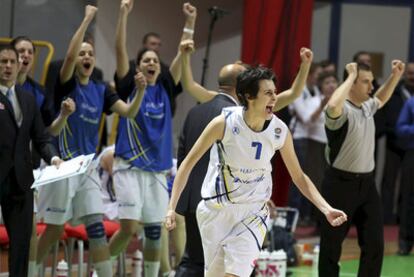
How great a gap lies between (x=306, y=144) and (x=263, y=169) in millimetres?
6577

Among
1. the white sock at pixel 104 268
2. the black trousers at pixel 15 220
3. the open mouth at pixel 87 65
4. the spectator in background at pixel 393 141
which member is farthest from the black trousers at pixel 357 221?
the spectator in background at pixel 393 141

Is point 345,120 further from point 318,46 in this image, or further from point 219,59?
point 318,46

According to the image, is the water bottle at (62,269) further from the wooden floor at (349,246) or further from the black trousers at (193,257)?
the wooden floor at (349,246)

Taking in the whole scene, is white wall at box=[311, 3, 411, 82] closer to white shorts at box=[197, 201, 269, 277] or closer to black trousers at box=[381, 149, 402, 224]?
black trousers at box=[381, 149, 402, 224]

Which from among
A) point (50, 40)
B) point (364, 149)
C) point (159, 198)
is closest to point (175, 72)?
point (159, 198)

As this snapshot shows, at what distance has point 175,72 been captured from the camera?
30.5 ft

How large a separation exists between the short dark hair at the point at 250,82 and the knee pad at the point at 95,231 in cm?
231

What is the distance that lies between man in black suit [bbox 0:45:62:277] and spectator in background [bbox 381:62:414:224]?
630cm

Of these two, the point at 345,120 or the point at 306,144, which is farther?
the point at 306,144

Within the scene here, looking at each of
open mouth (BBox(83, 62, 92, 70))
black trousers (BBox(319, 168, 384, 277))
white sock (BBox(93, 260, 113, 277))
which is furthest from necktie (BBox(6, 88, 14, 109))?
black trousers (BBox(319, 168, 384, 277))

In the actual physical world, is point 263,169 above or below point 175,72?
below

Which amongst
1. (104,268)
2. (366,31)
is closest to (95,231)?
(104,268)

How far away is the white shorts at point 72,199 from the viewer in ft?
28.5

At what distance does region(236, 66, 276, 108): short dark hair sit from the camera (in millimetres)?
6715
